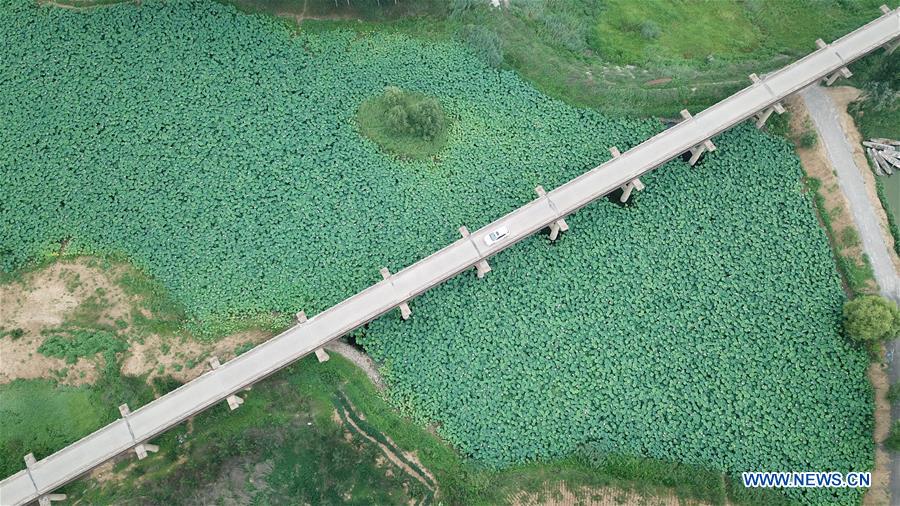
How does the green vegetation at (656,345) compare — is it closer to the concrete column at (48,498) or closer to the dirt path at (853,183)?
the dirt path at (853,183)

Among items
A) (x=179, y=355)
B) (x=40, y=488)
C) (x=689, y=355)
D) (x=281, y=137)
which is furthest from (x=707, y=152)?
(x=40, y=488)

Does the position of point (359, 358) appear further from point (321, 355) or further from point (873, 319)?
point (873, 319)

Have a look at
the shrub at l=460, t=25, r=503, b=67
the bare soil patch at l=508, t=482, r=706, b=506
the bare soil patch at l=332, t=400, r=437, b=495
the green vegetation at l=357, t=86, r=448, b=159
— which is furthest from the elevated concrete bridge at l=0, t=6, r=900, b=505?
the bare soil patch at l=508, t=482, r=706, b=506

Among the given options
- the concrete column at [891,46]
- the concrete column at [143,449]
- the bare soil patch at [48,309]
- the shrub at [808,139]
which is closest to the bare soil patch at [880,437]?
the shrub at [808,139]

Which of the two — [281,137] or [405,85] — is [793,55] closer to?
[405,85]

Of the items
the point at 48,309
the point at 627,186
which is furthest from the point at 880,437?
the point at 48,309
